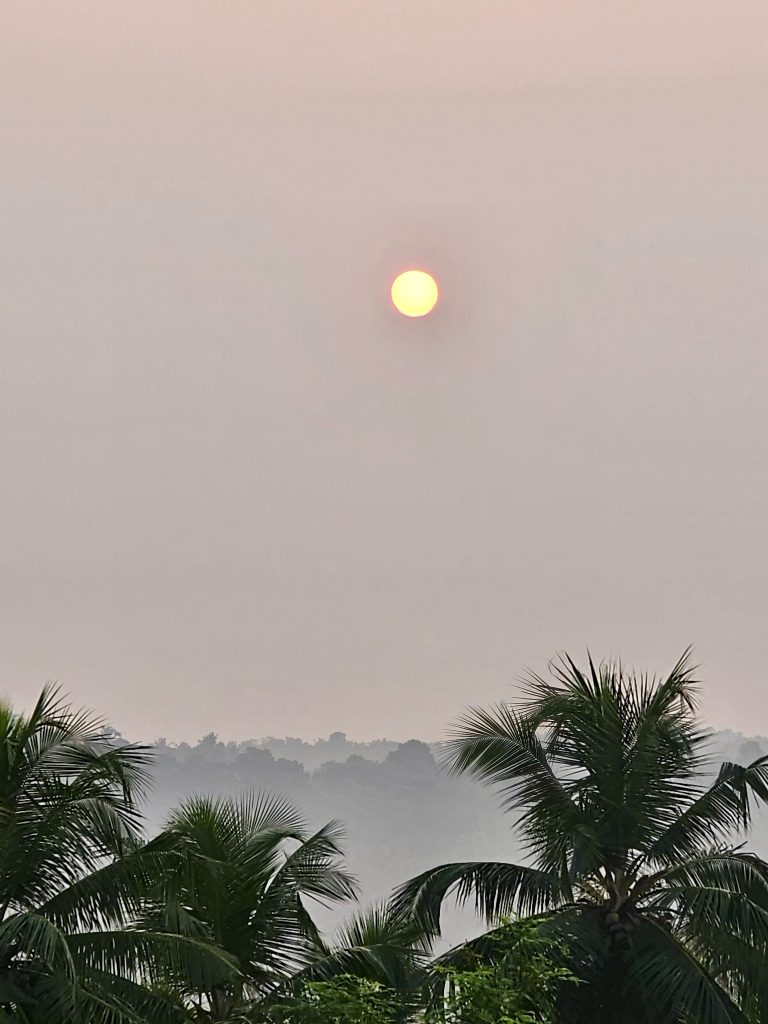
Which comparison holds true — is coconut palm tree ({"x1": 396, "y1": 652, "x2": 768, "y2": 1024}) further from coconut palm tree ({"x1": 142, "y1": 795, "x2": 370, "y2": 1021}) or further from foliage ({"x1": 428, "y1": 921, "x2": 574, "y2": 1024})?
coconut palm tree ({"x1": 142, "y1": 795, "x2": 370, "y2": 1021})

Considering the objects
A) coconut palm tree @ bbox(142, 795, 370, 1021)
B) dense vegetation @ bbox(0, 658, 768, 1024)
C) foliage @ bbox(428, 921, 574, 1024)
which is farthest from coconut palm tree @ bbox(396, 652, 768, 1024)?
coconut palm tree @ bbox(142, 795, 370, 1021)

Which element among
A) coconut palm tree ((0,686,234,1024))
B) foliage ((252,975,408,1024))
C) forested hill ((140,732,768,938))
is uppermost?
forested hill ((140,732,768,938))

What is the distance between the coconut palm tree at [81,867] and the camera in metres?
13.7

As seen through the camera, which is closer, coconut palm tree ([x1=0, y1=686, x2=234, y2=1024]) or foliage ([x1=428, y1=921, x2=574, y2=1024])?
foliage ([x1=428, y1=921, x2=574, y2=1024])

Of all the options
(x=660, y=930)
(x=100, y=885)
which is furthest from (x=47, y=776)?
(x=660, y=930)

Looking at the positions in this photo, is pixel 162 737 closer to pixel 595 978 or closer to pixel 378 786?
pixel 378 786

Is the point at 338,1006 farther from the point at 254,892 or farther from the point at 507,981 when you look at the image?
the point at 254,892

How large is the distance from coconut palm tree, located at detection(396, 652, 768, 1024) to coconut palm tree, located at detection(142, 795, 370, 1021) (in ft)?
7.29

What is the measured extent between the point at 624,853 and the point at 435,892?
8.06ft

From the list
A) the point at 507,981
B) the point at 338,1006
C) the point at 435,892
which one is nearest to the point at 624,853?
the point at 435,892

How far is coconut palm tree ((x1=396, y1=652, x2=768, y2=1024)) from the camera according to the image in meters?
15.9

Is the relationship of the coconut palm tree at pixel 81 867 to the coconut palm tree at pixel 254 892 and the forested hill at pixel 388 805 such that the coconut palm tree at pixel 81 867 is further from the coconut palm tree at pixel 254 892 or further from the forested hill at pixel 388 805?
the forested hill at pixel 388 805

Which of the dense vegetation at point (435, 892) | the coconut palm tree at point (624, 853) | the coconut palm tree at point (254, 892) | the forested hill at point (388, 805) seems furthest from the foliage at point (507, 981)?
the forested hill at point (388, 805)

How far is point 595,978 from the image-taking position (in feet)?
53.5
